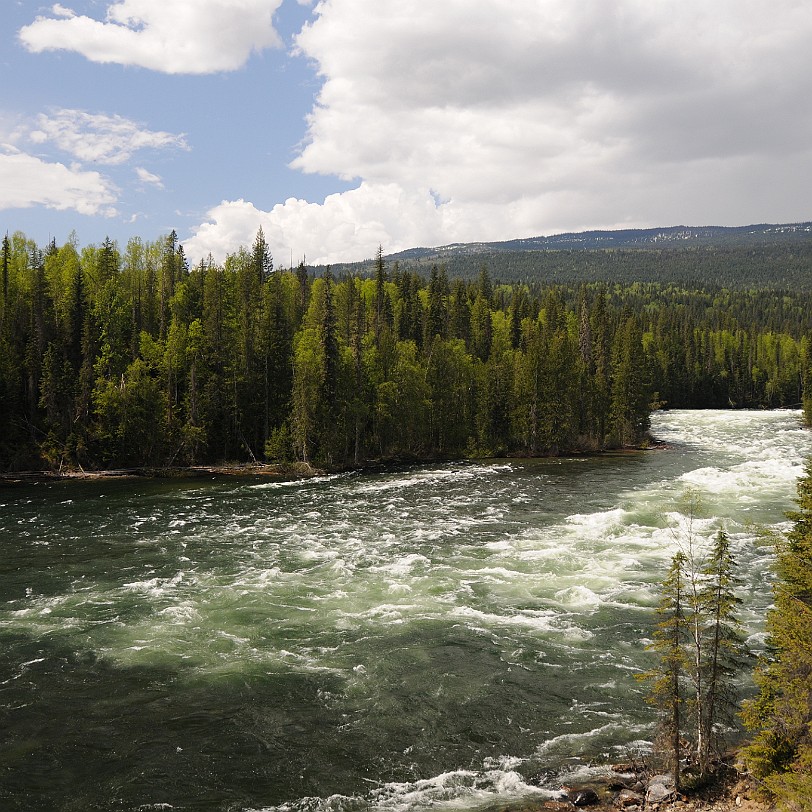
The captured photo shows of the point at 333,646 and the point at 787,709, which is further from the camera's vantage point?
the point at 333,646

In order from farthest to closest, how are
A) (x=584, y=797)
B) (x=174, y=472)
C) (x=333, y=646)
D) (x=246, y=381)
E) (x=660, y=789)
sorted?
1. (x=246, y=381)
2. (x=174, y=472)
3. (x=333, y=646)
4. (x=584, y=797)
5. (x=660, y=789)

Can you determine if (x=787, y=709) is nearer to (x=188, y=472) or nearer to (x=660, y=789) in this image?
(x=660, y=789)

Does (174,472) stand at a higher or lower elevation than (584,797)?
lower

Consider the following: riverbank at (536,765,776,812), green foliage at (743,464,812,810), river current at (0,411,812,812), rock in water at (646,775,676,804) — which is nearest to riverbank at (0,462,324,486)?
river current at (0,411,812,812)

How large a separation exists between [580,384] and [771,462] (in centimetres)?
2511

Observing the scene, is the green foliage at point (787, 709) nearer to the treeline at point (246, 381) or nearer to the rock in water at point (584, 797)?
the rock in water at point (584, 797)

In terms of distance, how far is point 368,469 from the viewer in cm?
6569

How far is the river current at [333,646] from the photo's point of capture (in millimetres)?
15297

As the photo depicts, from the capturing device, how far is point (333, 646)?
22281mm

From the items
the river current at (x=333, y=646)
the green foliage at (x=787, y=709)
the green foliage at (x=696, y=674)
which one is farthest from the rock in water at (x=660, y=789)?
the green foliage at (x=787, y=709)

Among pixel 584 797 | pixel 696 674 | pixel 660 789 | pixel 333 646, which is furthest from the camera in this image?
pixel 333 646

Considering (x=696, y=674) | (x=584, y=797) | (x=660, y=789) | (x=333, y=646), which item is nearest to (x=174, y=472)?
(x=333, y=646)

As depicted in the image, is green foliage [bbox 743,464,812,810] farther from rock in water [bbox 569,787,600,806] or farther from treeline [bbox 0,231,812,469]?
treeline [bbox 0,231,812,469]

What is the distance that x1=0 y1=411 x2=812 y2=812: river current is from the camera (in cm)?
1530
